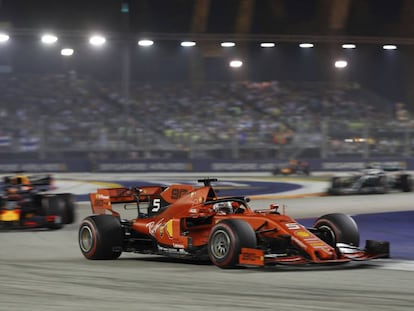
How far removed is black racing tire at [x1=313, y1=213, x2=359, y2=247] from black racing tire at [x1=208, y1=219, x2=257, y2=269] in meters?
1.16

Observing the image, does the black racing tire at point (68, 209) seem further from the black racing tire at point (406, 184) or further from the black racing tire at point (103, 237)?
the black racing tire at point (406, 184)

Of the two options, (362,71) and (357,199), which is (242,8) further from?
(357,199)

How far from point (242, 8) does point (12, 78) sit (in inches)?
412

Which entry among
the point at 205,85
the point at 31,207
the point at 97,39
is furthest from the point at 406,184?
the point at 205,85

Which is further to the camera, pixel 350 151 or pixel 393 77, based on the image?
pixel 393 77

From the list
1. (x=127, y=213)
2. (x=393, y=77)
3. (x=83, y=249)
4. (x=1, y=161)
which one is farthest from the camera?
(x=393, y=77)

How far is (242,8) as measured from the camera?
36656 mm

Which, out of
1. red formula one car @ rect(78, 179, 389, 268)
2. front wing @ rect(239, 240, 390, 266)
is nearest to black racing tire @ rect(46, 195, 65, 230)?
red formula one car @ rect(78, 179, 389, 268)

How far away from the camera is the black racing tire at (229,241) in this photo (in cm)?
824

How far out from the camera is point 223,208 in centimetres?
935

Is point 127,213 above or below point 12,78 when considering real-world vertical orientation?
below

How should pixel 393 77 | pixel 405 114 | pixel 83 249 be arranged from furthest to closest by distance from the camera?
pixel 393 77 < pixel 405 114 < pixel 83 249

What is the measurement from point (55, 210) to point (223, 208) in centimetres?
561

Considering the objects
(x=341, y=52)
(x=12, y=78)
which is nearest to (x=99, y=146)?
(x=12, y=78)
